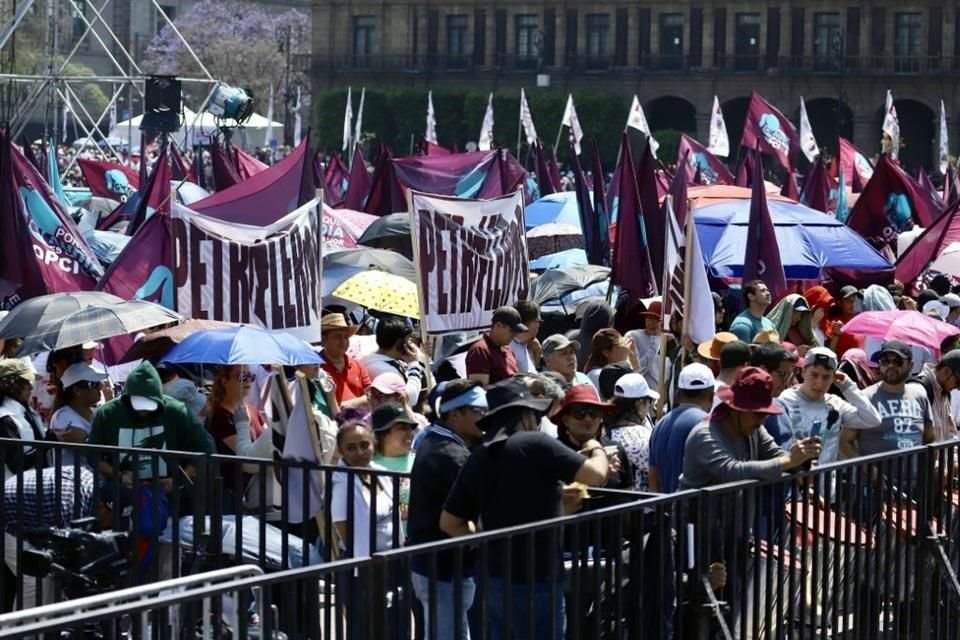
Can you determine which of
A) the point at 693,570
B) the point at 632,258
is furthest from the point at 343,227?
the point at 693,570

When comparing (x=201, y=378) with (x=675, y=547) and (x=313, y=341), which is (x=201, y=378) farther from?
(x=675, y=547)

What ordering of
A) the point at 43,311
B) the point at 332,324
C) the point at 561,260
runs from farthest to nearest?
the point at 561,260 → the point at 332,324 → the point at 43,311

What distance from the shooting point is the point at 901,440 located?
9.71m

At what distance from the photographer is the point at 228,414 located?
30.4 ft

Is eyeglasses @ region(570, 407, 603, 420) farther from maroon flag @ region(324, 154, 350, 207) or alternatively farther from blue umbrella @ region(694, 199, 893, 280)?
maroon flag @ region(324, 154, 350, 207)

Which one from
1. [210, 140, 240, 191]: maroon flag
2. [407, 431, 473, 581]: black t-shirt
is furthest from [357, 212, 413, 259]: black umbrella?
[407, 431, 473, 581]: black t-shirt

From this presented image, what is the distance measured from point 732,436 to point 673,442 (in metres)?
0.50

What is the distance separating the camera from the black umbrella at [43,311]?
32.9 feet

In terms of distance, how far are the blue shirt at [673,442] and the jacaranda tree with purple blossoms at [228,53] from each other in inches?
2927

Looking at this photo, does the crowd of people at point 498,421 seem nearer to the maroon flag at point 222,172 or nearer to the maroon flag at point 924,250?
the maroon flag at point 924,250

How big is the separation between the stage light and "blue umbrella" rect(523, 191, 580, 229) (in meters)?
7.49

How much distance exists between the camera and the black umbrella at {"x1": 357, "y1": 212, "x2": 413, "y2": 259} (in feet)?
54.5

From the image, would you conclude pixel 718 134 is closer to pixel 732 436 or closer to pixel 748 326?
pixel 748 326

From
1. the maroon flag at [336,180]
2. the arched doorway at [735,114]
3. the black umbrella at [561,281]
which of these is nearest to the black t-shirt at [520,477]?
the black umbrella at [561,281]
